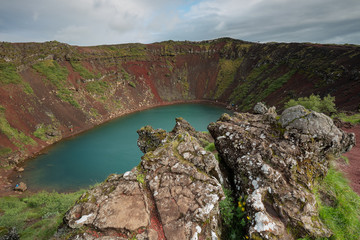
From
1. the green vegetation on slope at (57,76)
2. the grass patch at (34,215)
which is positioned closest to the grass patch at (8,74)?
the green vegetation on slope at (57,76)

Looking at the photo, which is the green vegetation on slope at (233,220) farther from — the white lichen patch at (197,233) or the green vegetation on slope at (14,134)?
the green vegetation on slope at (14,134)

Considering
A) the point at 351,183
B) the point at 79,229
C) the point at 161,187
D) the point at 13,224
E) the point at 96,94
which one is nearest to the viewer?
the point at 79,229

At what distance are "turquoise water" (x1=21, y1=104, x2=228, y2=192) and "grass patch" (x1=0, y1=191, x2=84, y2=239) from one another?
16.4ft

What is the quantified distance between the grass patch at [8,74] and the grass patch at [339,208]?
5239cm

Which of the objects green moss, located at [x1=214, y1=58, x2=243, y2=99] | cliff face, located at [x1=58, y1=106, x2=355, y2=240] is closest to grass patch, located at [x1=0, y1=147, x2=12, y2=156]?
cliff face, located at [x1=58, y1=106, x2=355, y2=240]

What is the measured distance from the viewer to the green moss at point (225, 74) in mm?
67188

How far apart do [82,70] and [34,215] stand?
1966 inches

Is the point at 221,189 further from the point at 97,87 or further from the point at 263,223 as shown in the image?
the point at 97,87

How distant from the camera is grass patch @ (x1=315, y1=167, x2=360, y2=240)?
570cm

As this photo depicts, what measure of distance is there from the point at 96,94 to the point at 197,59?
47.3 metres

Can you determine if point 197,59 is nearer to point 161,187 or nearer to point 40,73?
point 40,73

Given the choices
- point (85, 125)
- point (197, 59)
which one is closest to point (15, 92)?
point (85, 125)

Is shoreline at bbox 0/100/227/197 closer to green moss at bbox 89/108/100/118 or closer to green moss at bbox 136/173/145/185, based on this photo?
green moss at bbox 89/108/100/118

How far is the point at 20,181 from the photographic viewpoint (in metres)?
22.8
